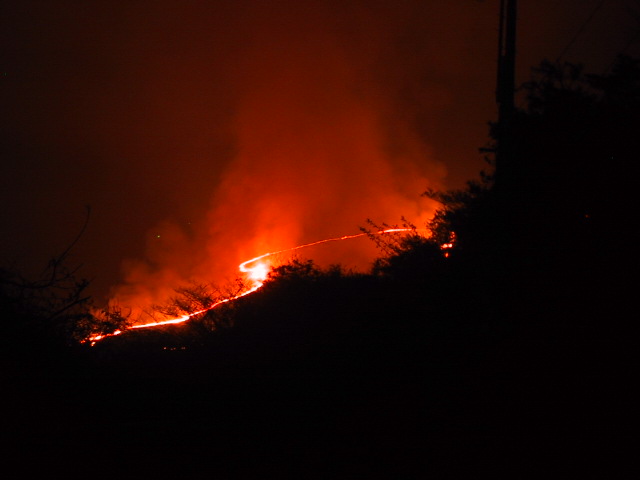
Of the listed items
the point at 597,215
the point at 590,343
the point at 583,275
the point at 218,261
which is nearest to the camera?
the point at 590,343

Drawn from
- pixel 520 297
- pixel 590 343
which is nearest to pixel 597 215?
pixel 520 297

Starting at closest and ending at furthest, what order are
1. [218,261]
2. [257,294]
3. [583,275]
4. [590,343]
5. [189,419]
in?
[189,419], [590,343], [583,275], [257,294], [218,261]

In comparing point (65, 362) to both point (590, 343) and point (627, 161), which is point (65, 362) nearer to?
point (590, 343)

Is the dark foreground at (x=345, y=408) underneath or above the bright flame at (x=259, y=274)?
underneath

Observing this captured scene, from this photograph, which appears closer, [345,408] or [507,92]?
[345,408]

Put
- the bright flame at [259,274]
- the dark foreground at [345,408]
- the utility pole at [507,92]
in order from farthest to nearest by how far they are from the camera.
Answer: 1. the bright flame at [259,274]
2. the utility pole at [507,92]
3. the dark foreground at [345,408]

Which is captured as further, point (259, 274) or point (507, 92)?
point (259, 274)

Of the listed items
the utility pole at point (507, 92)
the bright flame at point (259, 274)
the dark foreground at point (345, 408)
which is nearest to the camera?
the dark foreground at point (345, 408)

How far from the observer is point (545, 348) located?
8.43 m

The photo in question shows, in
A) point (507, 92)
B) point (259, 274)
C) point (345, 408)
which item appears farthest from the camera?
point (259, 274)

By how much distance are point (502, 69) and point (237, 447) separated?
8.77 meters

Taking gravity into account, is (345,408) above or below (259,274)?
below

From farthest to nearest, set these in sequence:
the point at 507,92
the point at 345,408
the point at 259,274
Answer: the point at 259,274, the point at 507,92, the point at 345,408

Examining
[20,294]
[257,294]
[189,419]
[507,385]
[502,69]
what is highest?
[502,69]
